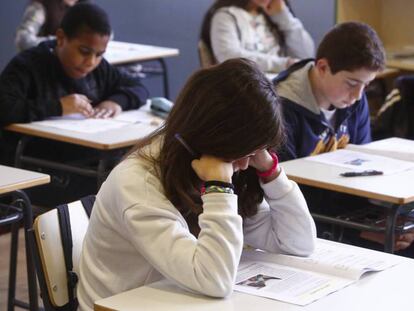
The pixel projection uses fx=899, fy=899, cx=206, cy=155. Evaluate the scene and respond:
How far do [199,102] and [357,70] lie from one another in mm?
1385

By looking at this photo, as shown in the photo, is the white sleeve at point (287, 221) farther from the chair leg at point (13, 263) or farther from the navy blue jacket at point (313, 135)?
the chair leg at point (13, 263)

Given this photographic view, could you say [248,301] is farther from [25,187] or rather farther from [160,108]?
[160,108]

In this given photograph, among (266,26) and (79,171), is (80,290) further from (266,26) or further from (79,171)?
(266,26)

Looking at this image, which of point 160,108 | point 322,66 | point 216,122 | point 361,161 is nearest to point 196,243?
point 216,122

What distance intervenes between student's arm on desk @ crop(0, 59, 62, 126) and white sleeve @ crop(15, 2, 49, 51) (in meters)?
1.42

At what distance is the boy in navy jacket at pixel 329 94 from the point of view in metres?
3.12

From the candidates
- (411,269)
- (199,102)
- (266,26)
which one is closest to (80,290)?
(199,102)

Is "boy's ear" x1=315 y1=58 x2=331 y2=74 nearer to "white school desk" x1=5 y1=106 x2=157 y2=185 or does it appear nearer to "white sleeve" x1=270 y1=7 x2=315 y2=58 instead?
"white school desk" x1=5 y1=106 x2=157 y2=185

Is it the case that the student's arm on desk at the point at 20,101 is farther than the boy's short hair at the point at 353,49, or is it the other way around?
the student's arm on desk at the point at 20,101

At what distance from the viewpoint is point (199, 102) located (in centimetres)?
187

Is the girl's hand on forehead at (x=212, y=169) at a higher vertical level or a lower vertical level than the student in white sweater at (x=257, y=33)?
higher

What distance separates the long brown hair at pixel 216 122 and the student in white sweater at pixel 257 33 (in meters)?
3.19

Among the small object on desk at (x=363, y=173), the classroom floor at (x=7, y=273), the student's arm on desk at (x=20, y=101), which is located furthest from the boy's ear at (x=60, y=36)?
the small object on desk at (x=363, y=173)

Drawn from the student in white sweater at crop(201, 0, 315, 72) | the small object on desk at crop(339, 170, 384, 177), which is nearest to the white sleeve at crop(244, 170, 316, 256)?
the small object on desk at crop(339, 170, 384, 177)
